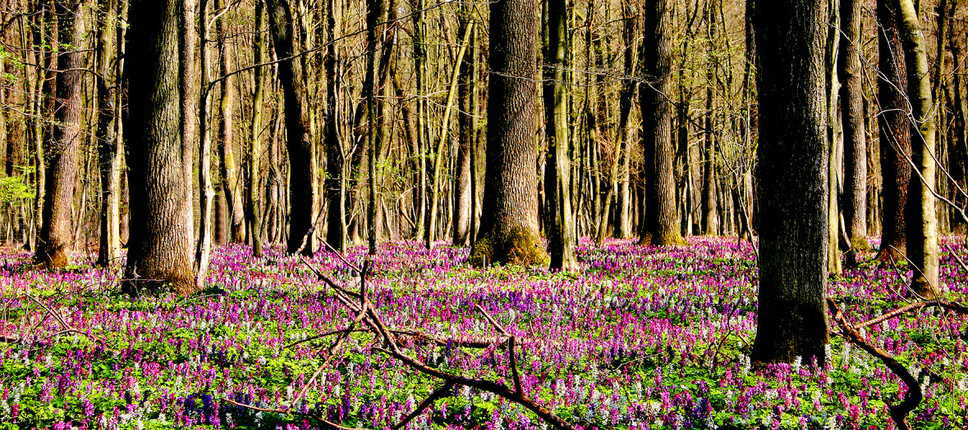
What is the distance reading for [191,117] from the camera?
8641mm

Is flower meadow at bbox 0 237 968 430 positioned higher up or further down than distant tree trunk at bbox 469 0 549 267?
further down

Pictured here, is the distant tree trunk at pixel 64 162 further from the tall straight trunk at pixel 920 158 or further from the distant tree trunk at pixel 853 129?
the distant tree trunk at pixel 853 129

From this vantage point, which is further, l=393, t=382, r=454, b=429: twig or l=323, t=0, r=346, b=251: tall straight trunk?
l=323, t=0, r=346, b=251: tall straight trunk

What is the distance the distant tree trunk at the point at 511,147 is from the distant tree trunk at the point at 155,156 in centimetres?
519

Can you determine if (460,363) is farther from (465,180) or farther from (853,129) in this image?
(465,180)

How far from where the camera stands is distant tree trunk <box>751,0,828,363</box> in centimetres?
447

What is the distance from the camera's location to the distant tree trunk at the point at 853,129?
11078 mm

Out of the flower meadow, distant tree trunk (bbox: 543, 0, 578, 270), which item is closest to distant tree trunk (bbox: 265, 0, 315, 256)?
the flower meadow

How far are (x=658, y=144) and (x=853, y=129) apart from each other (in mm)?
5171

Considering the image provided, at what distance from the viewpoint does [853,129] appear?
41.5ft

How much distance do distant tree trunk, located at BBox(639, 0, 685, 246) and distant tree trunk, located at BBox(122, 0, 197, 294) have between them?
11653mm

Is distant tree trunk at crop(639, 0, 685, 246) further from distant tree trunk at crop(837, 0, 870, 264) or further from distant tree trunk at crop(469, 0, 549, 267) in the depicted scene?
distant tree trunk at crop(469, 0, 549, 267)

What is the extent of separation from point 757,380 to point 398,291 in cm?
509

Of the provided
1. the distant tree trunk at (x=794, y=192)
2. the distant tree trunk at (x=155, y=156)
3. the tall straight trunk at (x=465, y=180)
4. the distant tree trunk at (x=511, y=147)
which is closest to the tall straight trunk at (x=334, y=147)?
the distant tree trunk at (x=155, y=156)
